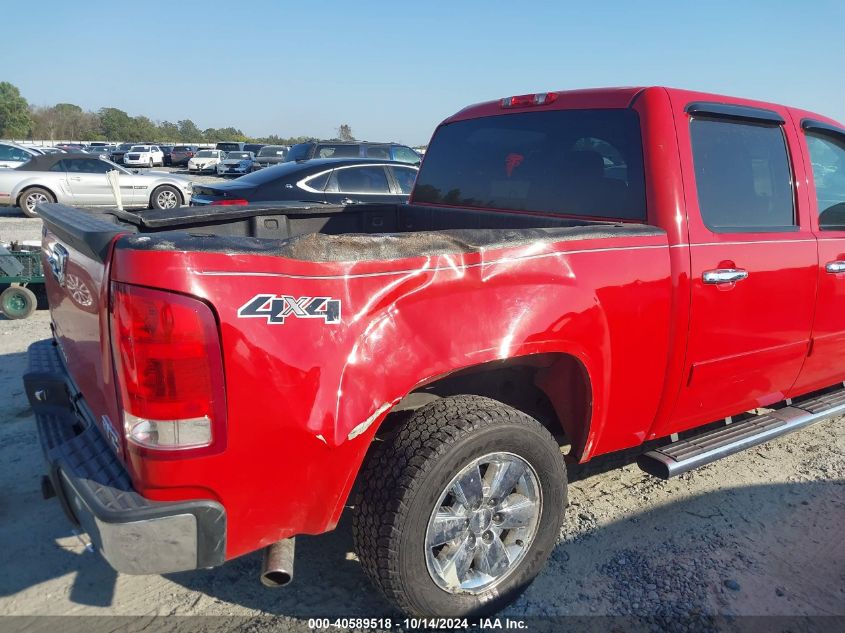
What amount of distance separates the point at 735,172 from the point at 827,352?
1.29m

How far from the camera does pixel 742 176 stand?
10.6 ft

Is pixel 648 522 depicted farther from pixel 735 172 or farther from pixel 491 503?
pixel 735 172

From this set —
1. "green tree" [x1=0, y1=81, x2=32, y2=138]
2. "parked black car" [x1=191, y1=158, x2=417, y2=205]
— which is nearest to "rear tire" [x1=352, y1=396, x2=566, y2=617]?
"parked black car" [x1=191, y1=158, x2=417, y2=205]

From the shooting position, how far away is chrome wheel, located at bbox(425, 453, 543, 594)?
7.73 ft

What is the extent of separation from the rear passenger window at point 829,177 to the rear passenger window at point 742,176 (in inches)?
12.5

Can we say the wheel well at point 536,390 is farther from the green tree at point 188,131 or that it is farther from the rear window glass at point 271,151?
the green tree at point 188,131

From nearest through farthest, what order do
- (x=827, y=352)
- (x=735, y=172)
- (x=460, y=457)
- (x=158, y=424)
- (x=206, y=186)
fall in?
1. (x=158, y=424)
2. (x=460, y=457)
3. (x=735, y=172)
4. (x=827, y=352)
5. (x=206, y=186)

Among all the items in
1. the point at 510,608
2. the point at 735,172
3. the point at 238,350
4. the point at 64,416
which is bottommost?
the point at 510,608

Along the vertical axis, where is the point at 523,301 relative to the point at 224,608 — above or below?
above

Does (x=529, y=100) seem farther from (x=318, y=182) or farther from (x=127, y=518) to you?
(x=318, y=182)

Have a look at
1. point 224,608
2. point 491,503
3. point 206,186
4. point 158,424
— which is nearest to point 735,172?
point 491,503

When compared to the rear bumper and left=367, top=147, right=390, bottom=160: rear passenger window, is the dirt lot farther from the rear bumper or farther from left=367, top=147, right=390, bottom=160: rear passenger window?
left=367, top=147, right=390, bottom=160: rear passenger window

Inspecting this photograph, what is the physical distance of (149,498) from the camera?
6.16 ft

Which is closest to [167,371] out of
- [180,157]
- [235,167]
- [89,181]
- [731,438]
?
[731,438]
